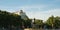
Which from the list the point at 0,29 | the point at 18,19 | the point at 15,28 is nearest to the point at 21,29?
the point at 15,28

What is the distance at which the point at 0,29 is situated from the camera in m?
66.9

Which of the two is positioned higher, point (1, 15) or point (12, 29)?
point (1, 15)

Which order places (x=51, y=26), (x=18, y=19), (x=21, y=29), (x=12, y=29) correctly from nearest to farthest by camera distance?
(x=18, y=19), (x=12, y=29), (x=21, y=29), (x=51, y=26)

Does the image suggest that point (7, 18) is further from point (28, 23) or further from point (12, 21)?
point (28, 23)

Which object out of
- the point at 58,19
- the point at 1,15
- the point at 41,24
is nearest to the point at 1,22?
the point at 1,15

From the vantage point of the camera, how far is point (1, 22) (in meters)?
62.6

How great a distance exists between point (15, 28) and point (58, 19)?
40142 millimetres

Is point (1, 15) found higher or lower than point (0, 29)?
higher

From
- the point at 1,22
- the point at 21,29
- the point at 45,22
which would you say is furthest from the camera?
the point at 45,22

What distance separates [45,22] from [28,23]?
26.3 metres

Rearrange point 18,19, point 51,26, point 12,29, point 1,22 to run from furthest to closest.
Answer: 1. point 51,26
2. point 12,29
3. point 18,19
4. point 1,22

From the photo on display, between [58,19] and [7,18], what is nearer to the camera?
[7,18]

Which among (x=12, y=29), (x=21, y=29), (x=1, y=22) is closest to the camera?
(x=1, y=22)

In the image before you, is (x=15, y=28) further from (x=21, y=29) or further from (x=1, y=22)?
(x=1, y=22)
